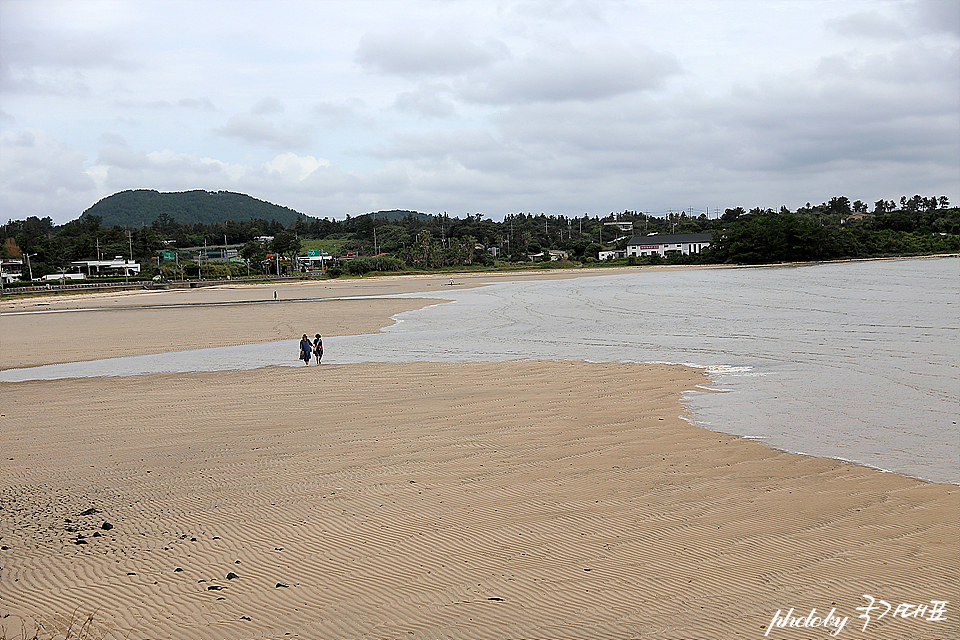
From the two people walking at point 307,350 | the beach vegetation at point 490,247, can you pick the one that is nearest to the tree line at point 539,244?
the beach vegetation at point 490,247

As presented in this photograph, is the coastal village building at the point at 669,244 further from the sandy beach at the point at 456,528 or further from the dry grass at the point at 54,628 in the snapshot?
the dry grass at the point at 54,628

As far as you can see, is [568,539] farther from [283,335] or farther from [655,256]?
[655,256]

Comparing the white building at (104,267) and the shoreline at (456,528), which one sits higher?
the white building at (104,267)

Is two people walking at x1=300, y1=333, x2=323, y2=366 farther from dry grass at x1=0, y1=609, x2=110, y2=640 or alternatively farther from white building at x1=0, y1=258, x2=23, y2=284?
white building at x1=0, y1=258, x2=23, y2=284

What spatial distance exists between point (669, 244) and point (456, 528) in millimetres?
135284

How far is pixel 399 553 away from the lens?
5.27 metres

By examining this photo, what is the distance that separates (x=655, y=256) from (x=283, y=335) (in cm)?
10964

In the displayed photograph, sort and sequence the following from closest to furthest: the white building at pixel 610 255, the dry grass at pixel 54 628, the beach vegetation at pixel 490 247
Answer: the dry grass at pixel 54 628 < the beach vegetation at pixel 490 247 < the white building at pixel 610 255

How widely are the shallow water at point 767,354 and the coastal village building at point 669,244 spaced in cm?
9577

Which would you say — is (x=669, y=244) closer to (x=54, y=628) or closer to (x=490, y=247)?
(x=490, y=247)

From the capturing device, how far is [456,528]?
575 cm

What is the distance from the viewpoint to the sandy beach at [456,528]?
4324mm

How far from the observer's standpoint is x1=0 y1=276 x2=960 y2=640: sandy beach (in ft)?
14.2

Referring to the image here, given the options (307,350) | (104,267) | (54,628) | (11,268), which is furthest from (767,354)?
(11,268)
